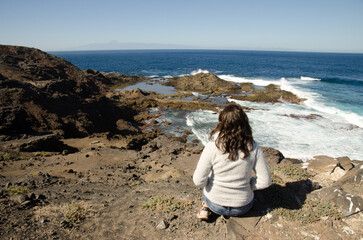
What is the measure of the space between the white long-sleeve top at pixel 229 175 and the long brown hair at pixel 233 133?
3.7 inches

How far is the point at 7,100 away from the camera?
47.4 feet

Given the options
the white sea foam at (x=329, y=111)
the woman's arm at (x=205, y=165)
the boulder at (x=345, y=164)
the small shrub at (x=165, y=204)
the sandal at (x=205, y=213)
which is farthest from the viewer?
the white sea foam at (x=329, y=111)

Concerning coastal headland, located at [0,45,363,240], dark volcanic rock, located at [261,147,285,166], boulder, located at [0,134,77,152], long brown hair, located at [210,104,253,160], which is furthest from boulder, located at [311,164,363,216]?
boulder, located at [0,134,77,152]

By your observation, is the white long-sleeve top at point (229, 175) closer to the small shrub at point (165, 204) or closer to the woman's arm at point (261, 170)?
the woman's arm at point (261, 170)

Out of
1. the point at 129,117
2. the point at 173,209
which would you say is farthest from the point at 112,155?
the point at 129,117

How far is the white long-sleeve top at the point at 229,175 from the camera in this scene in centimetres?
328

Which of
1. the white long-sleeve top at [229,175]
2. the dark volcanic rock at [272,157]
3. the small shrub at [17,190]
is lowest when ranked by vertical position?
the dark volcanic rock at [272,157]

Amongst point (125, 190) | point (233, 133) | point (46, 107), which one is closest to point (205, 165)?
point (233, 133)

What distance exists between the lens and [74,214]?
475 cm

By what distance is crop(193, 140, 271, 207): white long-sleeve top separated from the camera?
3.28 meters

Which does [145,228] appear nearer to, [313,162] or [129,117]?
[313,162]

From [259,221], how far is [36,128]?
15.1m

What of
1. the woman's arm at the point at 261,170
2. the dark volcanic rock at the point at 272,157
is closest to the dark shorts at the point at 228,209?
the woman's arm at the point at 261,170

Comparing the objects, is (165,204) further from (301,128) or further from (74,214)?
(301,128)
